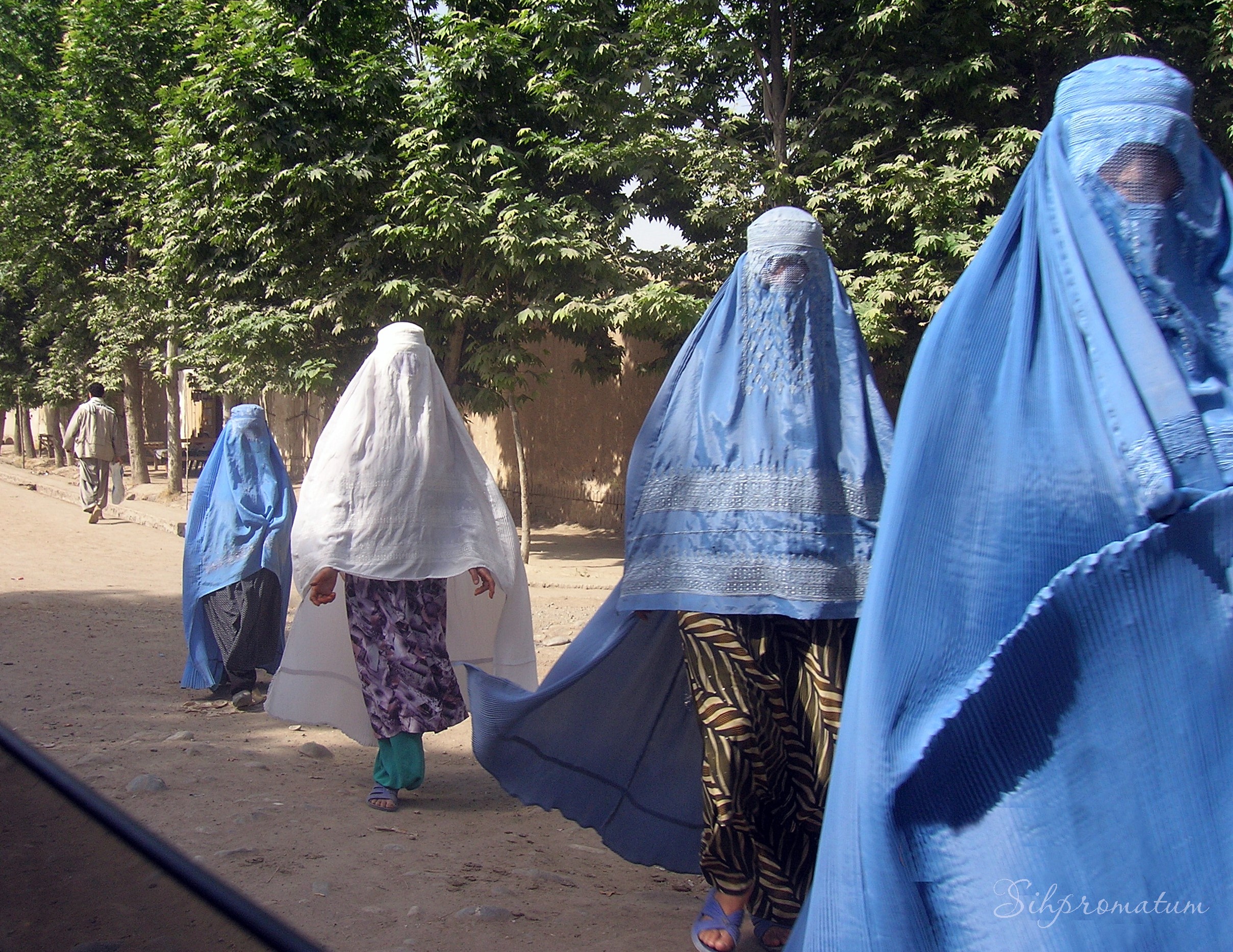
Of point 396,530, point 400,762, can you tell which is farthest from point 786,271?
point 400,762

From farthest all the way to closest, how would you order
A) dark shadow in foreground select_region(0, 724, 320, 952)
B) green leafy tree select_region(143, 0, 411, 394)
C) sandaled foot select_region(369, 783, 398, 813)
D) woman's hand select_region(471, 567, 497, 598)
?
green leafy tree select_region(143, 0, 411, 394), woman's hand select_region(471, 567, 497, 598), sandaled foot select_region(369, 783, 398, 813), dark shadow in foreground select_region(0, 724, 320, 952)

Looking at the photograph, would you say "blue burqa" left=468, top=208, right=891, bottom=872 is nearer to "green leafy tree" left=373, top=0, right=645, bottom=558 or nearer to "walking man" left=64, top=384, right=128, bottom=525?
"green leafy tree" left=373, top=0, right=645, bottom=558

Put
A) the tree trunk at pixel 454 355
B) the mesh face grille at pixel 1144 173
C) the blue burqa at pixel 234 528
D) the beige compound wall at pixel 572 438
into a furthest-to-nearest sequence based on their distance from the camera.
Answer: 1. the beige compound wall at pixel 572 438
2. the tree trunk at pixel 454 355
3. the blue burqa at pixel 234 528
4. the mesh face grille at pixel 1144 173

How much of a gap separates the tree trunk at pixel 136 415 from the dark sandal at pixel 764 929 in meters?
15.4

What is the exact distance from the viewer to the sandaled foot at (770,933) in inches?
106

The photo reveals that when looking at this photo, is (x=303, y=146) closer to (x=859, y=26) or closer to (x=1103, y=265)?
(x=859, y=26)

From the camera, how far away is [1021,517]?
1.68 metres

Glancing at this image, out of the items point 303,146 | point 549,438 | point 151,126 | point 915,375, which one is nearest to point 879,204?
point 303,146

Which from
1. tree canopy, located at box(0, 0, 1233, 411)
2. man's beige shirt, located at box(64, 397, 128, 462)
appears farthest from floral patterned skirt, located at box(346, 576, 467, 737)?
man's beige shirt, located at box(64, 397, 128, 462)

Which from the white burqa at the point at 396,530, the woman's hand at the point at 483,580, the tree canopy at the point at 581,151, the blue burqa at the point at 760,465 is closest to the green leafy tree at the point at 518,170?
the tree canopy at the point at 581,151

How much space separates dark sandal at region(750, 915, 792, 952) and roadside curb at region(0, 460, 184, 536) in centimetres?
1148

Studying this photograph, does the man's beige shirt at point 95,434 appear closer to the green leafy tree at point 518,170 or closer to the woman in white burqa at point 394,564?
the green leafy tree at point 518,170

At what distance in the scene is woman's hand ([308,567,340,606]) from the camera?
393 cm

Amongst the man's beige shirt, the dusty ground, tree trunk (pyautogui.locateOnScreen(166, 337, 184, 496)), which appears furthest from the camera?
tree trunk (pyautogui.locateOnScreen(166, 337, 184, 496))
